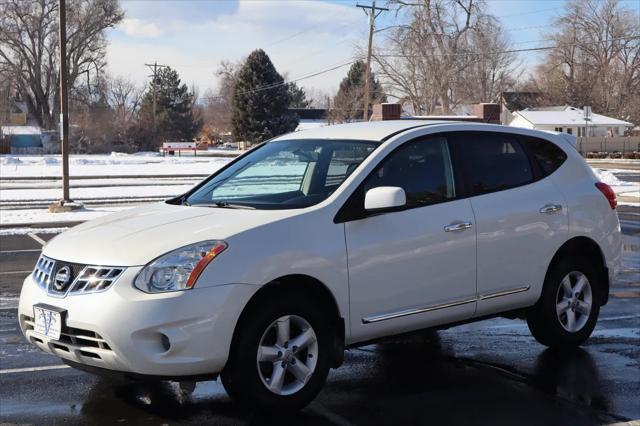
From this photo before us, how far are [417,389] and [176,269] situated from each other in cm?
199

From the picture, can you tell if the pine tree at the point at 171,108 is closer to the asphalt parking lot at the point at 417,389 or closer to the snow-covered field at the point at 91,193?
the snow-covered field at the point at 91,193

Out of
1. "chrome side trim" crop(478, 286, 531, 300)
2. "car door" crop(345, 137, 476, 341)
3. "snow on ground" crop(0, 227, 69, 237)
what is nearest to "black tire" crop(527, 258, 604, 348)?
"chrome side trim" crop(478, 286, 531, 300)

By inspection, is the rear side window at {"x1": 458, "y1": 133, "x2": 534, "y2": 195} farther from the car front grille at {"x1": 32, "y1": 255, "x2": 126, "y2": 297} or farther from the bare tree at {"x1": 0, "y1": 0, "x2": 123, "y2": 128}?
the bare tree at {"x1": 0, "y1": 0, "x2": 123, "y2": 128}

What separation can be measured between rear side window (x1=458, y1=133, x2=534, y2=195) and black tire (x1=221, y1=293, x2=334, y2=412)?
5.53 feet

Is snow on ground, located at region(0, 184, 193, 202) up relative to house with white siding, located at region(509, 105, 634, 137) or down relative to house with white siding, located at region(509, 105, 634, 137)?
down

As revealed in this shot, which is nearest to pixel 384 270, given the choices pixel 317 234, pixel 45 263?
pixel 317 234

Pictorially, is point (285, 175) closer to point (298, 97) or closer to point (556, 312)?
point (556, 312)

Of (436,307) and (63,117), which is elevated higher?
(63,117)

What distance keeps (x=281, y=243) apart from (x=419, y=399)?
1.44 meters

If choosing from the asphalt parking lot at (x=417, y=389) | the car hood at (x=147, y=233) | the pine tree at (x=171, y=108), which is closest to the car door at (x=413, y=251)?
the asphalt parking lot at (x=417, y=389)

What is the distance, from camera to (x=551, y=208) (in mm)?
6246

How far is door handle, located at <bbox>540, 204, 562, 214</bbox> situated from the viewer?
6192 millimetres

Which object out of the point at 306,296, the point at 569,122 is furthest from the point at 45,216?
the point at 569,122

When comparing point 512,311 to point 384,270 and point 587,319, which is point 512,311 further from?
point 384,270
